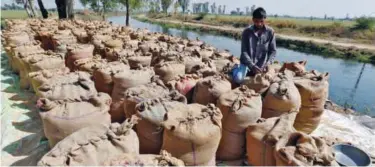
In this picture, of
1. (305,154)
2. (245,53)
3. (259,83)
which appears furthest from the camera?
(245,53)

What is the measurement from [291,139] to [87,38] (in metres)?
5.11

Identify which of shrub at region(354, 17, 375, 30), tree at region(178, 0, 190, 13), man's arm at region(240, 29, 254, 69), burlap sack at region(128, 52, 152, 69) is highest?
tree at region(178, 0, 190, 13)

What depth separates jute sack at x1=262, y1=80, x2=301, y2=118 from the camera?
247 cm

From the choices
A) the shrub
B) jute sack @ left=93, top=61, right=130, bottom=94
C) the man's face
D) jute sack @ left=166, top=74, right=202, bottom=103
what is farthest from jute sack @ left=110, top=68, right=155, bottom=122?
the shrub

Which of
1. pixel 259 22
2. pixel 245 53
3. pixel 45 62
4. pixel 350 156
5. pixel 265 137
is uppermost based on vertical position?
pixel 259 22

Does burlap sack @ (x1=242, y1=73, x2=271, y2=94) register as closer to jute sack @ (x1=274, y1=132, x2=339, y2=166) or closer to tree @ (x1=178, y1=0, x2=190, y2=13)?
jute sack @ (x1=274, y1=132, x2=339, y2=166)

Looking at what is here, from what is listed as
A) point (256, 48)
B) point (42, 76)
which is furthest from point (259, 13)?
point (42, 76)

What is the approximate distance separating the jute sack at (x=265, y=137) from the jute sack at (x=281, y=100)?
40 cm

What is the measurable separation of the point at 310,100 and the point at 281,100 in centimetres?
49

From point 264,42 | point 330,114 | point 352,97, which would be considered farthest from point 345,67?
point 264,42

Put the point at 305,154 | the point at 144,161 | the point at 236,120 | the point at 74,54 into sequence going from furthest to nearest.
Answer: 1. the point at 74,54
2. the point at 236,120
3. the point at 305,154
4. the point at 144,161

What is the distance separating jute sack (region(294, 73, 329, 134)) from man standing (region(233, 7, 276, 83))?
1.62ft

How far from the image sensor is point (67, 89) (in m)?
2.62

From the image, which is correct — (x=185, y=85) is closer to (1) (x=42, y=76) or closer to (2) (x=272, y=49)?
(2) (x=272, y=49)
